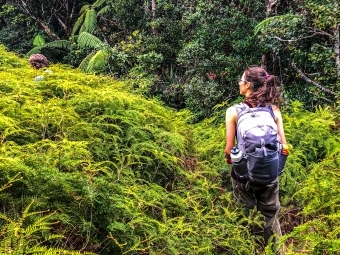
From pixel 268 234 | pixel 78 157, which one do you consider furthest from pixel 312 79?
pixel 78 157

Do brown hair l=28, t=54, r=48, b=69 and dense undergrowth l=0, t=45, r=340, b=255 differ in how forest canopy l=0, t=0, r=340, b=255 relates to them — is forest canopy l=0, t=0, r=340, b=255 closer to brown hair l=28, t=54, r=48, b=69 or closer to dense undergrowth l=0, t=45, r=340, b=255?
dense undergrowth l=0, t=45, r=340, b=255

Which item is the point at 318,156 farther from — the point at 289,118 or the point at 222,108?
the point at 222,108

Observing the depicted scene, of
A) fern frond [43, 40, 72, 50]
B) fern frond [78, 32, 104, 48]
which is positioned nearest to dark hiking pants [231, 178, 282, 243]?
fern frond [78, 32, 104, 48]

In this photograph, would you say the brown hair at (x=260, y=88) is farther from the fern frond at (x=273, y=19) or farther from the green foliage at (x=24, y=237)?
the fern frond at (x=273, y=19)

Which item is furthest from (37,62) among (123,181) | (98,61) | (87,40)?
(87,40)

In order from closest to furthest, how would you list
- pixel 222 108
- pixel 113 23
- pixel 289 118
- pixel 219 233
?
pixel 219 233 < pixel 289 118 < pixel 222 108 < pixel 113 23

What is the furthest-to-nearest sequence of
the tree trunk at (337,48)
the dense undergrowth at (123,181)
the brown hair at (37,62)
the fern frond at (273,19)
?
1. the fern frond at (273,19)
2. the tree trunk at (337,48)
3. the brown hair at (37,62)
4. the dense undergrowth at (123,181)

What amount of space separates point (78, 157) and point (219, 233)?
1296 mm

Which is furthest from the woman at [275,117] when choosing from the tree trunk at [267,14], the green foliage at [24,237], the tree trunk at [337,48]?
the tree trunk at [267,14]

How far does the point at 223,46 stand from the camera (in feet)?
23.3

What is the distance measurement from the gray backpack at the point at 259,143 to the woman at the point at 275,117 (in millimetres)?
77

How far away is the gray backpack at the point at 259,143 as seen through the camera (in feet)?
9.12

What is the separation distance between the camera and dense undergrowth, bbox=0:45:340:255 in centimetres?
226

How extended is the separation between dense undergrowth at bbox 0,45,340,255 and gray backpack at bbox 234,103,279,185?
40 cm
